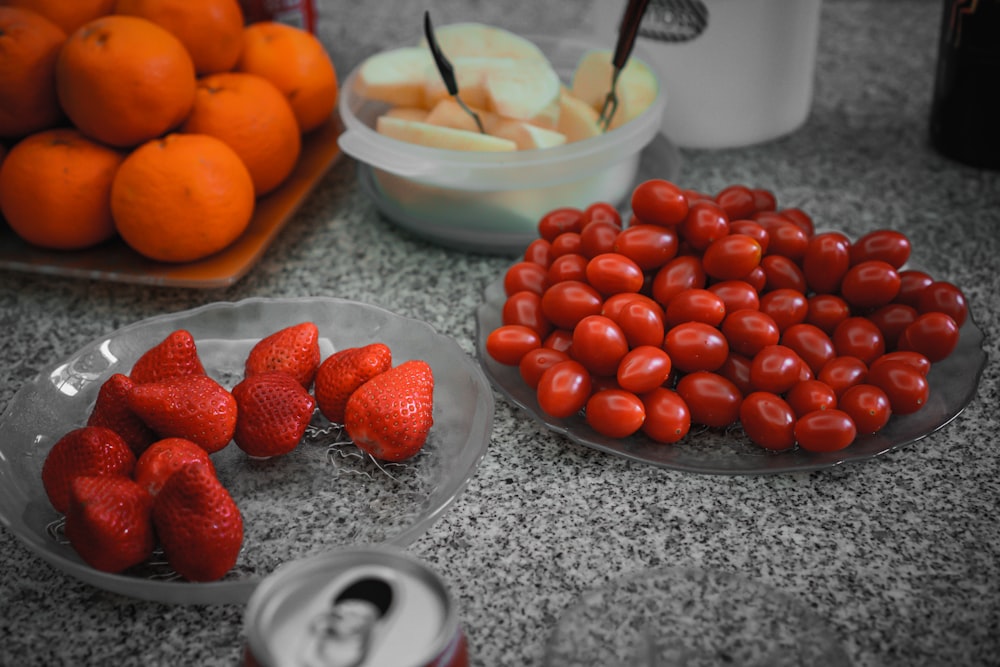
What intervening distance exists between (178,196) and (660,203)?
463mm

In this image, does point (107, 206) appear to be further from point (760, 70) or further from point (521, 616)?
point (760, 70)

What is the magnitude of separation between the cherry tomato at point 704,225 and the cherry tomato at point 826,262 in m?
0.08

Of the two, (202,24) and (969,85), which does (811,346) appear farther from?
(202,24)

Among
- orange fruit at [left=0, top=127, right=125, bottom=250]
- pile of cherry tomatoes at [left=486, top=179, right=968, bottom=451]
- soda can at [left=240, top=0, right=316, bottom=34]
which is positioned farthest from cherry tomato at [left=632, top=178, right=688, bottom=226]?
soda can at [left=240, top=0, right=316, bottom=34]

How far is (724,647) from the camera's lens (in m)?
0.56

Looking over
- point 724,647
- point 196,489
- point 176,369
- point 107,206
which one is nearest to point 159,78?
point 107,206

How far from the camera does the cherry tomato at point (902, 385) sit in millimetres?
701

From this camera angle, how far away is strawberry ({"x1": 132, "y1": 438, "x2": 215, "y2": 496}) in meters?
0.61

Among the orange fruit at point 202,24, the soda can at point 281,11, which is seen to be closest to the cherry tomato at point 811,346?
the orange fruit at point 202,24

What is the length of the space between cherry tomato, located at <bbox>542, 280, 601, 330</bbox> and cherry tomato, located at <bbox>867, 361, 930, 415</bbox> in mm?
234

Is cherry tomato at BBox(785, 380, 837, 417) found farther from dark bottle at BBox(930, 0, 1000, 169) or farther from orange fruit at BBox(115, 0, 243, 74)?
orange fruit at BBox(115, 0, 243, 74)

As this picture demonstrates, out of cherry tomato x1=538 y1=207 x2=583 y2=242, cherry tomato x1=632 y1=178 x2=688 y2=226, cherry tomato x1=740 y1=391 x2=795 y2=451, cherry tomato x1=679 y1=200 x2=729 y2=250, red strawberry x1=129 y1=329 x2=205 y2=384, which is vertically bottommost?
cherry tomato x1=740 y1=391 x2=795 y2=451

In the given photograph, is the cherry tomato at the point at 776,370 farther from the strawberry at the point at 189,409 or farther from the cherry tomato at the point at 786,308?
the strawberry at the point at 189,409

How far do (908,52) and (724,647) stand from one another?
4.02 ft
